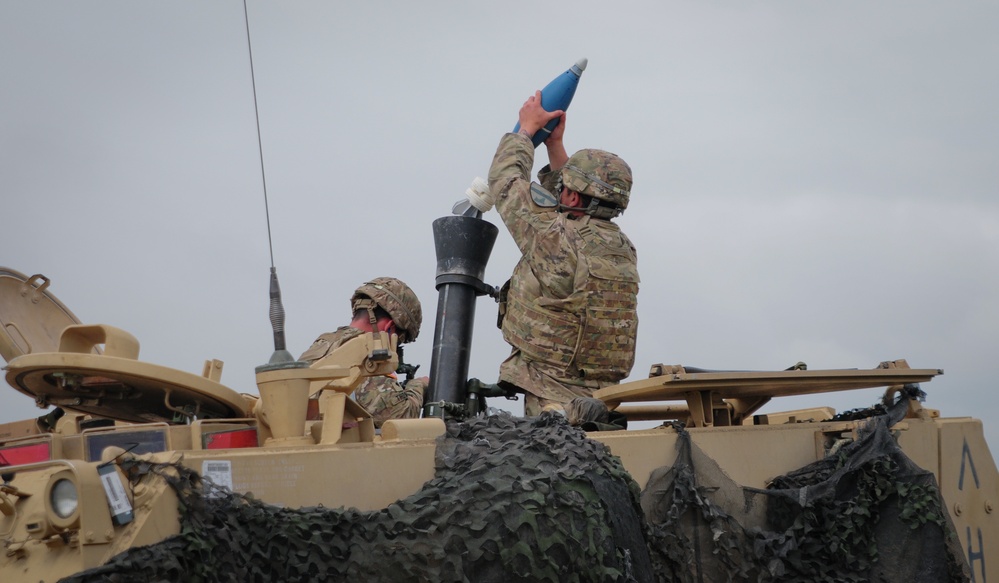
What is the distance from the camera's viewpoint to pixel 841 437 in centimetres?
595

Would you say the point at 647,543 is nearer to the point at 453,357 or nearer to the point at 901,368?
the point at 901,368

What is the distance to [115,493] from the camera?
3957 mm

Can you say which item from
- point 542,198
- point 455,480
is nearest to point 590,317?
point 542,198

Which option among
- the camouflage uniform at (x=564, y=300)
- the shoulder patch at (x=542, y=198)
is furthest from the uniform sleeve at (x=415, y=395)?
the shoulder patch at (x=542, y=198)

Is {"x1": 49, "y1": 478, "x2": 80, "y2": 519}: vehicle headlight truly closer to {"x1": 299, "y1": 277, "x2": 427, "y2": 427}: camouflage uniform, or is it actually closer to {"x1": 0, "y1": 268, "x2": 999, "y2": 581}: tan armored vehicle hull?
{"x1": 0, "y1": 268, "x2": 999, "y2": 581}: tan armored vehicle hull

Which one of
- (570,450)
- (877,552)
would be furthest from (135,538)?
(877,552)

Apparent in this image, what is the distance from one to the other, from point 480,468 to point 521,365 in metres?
2.70

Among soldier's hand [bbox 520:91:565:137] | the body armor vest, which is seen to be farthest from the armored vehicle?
soldier's hand [bbox 520:91:565:137]

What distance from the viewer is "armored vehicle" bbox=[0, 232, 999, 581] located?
4.05 m

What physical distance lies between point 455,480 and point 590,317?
2626 millimetres

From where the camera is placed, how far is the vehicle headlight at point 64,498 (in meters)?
3.89

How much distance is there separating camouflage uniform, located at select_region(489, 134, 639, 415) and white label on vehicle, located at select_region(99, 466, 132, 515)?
341cm

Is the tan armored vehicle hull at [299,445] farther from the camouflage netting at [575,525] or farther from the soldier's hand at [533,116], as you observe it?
the soldier's hand at [533,116]

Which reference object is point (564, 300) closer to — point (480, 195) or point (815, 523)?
point (480, 195)
